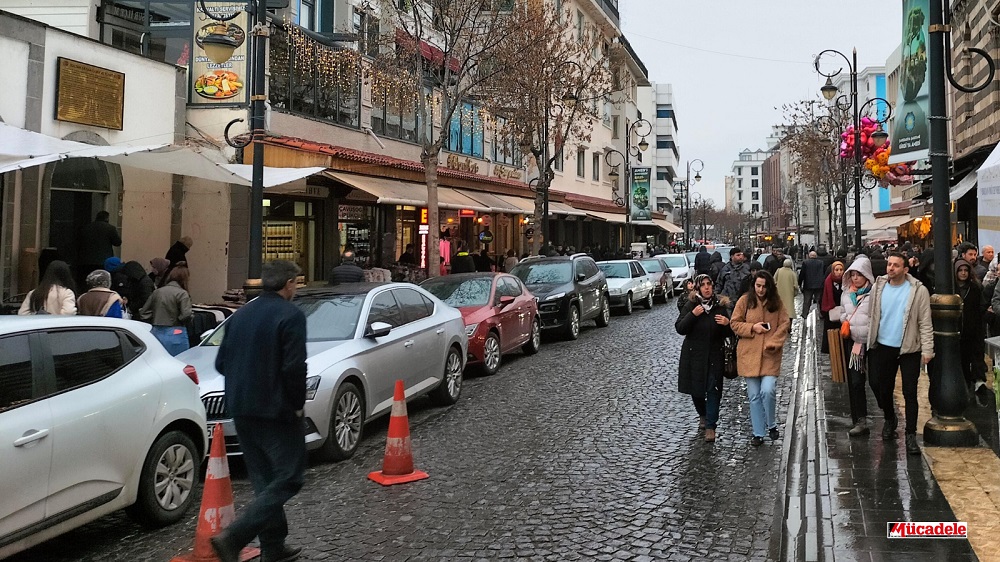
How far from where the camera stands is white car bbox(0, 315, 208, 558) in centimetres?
457

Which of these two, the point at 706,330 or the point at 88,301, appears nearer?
the point at 706,330

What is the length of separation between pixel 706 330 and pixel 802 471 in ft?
5.44

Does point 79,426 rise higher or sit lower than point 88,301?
lower

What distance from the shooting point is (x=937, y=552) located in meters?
4.93

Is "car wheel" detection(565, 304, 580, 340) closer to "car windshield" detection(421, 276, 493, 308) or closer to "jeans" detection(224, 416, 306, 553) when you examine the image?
"car windshield" detection(421, 276, 493, 308)

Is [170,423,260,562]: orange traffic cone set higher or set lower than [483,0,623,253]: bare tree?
lower

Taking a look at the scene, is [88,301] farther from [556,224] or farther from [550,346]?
[556,224]

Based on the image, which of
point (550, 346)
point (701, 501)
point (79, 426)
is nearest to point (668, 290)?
point (550, 346)

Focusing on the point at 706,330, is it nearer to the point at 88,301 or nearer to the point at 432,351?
the point at 432,351

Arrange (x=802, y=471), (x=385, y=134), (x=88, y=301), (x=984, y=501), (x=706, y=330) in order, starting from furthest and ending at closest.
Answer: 1. (x=385, y=134)
2. (x=88, y=301)
3. (x=706, y=330)
4. (x=802, y=471)
5. (x=984, y=501)

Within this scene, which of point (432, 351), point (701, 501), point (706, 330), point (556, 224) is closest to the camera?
point (701, 501)

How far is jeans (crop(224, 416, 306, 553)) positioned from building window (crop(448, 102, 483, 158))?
24.5 m

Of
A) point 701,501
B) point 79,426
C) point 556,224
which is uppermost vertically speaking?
point 556,224

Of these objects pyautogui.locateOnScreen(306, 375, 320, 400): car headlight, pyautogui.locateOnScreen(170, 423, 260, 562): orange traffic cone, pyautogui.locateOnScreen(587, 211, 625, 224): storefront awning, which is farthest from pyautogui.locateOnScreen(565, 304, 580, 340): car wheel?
pyautogui.locateOnScreen(587, 211, 625, 224): storefront awning
